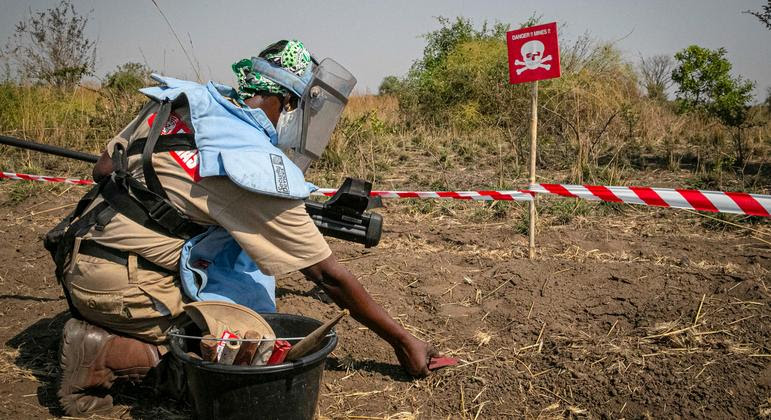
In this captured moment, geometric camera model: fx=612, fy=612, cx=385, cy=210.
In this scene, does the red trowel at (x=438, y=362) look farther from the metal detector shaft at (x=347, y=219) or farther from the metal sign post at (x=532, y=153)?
the metal sign post at (x=532, y=153)

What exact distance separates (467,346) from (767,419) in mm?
1436

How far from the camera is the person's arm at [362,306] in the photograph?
2.60m

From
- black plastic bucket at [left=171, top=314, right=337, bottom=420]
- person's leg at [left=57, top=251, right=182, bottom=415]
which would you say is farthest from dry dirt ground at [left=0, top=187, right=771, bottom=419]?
black plastic bucket at [left=171, top=314, right=337, bottom=420]

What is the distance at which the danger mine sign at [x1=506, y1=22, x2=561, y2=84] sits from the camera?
443 cm

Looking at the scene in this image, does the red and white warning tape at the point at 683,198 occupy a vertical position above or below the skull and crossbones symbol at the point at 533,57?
below

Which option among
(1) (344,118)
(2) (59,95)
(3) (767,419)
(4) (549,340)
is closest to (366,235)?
(4) (549,340)

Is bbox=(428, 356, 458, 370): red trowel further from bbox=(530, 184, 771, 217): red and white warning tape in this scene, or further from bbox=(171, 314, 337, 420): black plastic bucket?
bbox=(530, 184, 771, 217): red and white warning tape

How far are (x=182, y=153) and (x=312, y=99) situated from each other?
24.9 inches

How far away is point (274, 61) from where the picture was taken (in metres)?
2.79

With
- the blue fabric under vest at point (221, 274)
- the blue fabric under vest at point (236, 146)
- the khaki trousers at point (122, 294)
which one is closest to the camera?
the blue fabric under vest at point (236, 146)

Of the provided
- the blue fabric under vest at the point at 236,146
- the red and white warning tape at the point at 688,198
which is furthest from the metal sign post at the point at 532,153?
the blue fabric under vest at the point at 236,146

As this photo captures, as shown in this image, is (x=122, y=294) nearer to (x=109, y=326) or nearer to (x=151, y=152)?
(x=109, y=326)

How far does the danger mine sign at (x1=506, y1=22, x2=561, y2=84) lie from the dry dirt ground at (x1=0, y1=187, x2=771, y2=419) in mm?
1378

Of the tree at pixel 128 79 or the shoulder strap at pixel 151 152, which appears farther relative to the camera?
the tree at pixel 128 79
